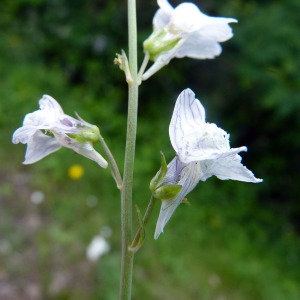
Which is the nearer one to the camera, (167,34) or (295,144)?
(167,34)

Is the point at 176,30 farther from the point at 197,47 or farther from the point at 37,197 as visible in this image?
the point at 37,197

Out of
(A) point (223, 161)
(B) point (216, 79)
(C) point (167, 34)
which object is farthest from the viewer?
(B) point (216, 79)

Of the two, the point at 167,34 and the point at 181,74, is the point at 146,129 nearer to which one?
the point at 181,74

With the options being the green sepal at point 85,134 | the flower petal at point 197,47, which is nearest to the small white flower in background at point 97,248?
the flower petal at point 197,47

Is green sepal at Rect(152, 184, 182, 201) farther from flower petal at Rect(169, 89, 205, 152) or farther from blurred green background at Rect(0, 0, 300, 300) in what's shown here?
blurred green background at Rect(0, 0, 300, 300)

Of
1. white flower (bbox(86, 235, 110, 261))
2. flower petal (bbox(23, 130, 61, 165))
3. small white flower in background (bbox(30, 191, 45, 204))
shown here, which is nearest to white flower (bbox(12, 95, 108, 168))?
flower petal (bbox(23, 130, 61, 165))

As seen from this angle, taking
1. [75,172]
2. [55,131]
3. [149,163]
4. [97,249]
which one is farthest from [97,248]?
[55,131]

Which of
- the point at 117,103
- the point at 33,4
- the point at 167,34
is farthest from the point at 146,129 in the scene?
the point at 167,34
